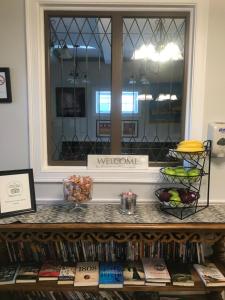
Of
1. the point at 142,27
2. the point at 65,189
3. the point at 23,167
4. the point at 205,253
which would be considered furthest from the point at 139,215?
the point at 142,27

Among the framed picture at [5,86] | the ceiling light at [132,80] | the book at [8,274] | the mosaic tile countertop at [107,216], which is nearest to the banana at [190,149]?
the mosaic tile countertop at [107,216]

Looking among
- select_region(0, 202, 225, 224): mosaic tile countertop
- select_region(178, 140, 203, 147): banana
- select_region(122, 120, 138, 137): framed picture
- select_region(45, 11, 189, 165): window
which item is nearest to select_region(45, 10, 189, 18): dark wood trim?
select_region(45, 11, 189, 165): window

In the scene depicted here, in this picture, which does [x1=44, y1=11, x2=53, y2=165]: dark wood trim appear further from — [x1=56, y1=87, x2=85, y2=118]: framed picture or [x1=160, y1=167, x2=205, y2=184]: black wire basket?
[x1=160, y1=167, x2=205, y2=184]: black wire basket

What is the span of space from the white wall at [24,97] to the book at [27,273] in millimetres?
428

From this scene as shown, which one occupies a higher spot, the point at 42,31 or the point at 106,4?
the point at 106,4

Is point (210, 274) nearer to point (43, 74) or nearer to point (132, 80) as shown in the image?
point (132, 80)

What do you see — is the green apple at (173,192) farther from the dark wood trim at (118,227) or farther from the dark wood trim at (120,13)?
the dark wood trim at (120,13)

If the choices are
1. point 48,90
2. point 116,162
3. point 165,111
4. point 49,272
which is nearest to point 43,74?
point 48,90

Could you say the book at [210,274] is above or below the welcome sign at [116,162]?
below

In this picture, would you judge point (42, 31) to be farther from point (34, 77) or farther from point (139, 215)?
point (139, 215)

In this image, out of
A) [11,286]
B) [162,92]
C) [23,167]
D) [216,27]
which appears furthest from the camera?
[162,92]

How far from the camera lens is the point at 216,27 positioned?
5.58ft

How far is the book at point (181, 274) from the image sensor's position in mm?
1594

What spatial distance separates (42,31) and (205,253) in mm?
1785
